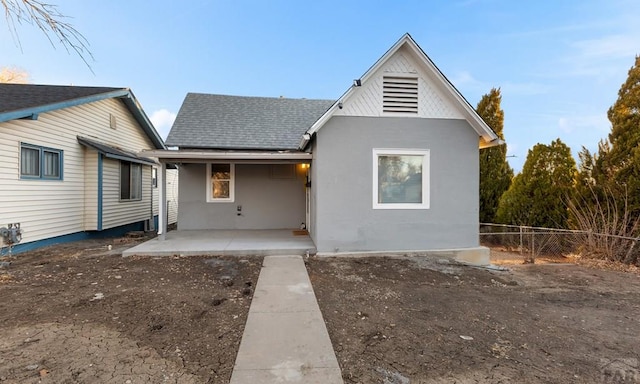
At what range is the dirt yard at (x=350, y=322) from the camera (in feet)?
9.09

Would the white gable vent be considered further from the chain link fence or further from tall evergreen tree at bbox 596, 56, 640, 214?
tall evergreen tree at bbox 596, 56, 640, 214

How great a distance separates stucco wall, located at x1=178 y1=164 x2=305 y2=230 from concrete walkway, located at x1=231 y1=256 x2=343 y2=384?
18.0ft

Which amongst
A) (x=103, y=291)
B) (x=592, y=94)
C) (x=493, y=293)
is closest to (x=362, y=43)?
(x=592, y=94)

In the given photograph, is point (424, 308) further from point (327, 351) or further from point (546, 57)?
point (546, 57)

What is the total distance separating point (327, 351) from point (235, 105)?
1133 cm

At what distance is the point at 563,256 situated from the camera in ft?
28.7

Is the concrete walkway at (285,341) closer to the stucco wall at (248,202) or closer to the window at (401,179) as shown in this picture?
the window at (401,179)

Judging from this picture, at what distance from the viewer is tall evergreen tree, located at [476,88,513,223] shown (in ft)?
38.3

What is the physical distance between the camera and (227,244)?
7.77 metres

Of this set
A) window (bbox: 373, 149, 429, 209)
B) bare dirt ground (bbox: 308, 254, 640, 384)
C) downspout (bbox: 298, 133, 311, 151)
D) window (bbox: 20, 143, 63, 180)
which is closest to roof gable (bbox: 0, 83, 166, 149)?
window (bbox: 20, 143, 63, 180)

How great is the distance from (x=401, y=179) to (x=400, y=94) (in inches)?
82.6

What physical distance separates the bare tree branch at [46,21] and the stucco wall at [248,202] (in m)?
6.17

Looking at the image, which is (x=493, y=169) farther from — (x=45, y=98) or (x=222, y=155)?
(x=45, y=98)

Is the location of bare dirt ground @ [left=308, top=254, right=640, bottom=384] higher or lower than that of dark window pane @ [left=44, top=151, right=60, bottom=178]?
lower
